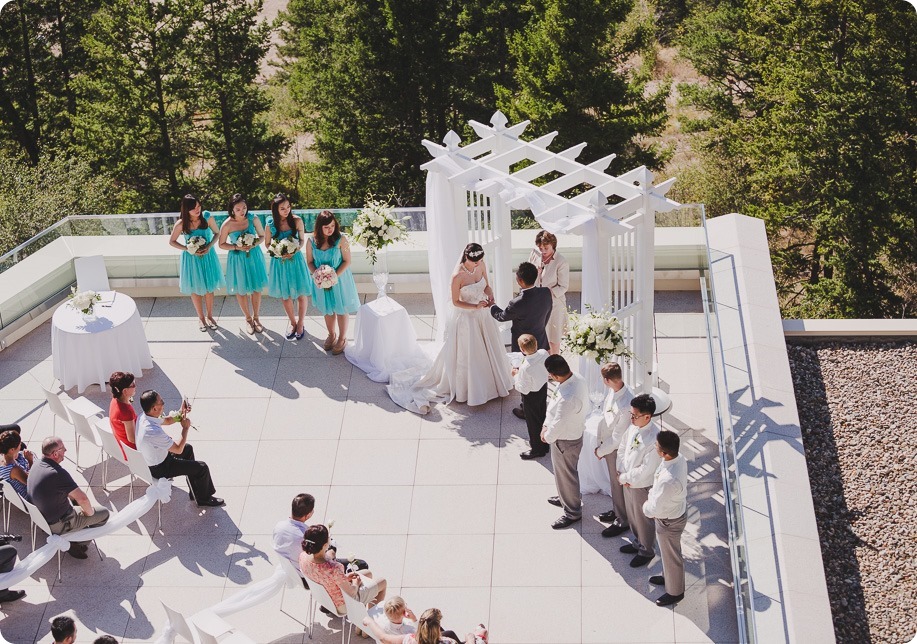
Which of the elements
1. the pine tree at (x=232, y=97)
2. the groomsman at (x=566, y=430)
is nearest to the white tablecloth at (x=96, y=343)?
the groomsman at (x=566, y=430)

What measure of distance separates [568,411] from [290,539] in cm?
238

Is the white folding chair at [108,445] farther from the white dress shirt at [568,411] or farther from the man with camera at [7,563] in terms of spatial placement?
the white dress shirt at [568,411]

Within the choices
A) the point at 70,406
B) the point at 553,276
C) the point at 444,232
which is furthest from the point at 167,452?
the point at 553,276

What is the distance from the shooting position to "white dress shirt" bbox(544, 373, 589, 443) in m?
8.35

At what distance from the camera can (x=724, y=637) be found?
25.7 ft

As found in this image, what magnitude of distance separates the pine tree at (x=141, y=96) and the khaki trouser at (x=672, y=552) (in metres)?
26.8

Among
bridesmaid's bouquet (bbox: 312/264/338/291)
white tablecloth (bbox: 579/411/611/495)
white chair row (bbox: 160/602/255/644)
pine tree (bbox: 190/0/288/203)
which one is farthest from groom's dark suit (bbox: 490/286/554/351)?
pine tree (bbox: 190/0/288/203)

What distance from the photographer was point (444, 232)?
10.6 meters

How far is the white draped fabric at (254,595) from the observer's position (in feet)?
26.1

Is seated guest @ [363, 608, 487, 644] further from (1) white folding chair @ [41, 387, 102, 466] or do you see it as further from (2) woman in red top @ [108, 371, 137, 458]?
(1) white folding chair @ [41, 387, 102, 466]

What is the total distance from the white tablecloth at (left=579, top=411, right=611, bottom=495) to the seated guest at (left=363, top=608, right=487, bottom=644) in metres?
2.36

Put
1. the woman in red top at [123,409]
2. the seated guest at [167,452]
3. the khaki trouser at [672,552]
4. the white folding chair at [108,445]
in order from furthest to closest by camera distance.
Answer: the white folding chair at [108,445] → the woman in red top at [123,409] → the seated guest at [167,452] → the khaki trouser at [672,552]

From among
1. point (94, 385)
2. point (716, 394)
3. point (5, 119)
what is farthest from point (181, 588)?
point (5, 119)

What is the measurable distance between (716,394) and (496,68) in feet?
75.9
